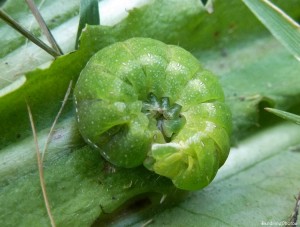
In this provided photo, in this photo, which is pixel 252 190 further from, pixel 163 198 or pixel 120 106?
pixel 120 106

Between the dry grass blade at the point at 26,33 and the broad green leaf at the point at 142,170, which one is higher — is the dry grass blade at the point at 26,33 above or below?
above

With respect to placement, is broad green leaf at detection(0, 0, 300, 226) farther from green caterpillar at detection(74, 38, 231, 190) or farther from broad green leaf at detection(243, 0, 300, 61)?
broad green leaf at detection(243, 0, 300, 61)

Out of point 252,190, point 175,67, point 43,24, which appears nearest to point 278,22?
point 175,67

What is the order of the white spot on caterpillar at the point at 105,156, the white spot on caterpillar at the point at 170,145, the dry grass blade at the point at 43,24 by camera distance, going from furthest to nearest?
1. the dry grass blade at the point at 43,24
2. the white spot on caterpillar at the point at 105,156
3. the white spot on caterpillar at the point at 170,145

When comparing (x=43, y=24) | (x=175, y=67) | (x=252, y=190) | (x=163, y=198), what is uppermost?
(x=43, y=24)

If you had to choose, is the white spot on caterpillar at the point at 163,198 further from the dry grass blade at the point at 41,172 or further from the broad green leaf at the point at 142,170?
the dry grass blade at the point at 41,172

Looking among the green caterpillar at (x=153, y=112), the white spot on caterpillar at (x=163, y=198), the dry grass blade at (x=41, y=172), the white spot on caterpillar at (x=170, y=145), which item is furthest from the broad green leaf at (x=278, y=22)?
the dry grass blade at (x=41, y=172)

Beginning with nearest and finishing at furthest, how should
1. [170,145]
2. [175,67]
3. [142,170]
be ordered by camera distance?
[170,145] < [175,67] < [142,170]
